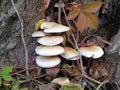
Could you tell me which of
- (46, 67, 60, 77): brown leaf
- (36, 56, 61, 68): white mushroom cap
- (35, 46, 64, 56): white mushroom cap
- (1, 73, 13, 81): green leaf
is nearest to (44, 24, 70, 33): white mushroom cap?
(35, 46, 64, 56): white mushroom cap

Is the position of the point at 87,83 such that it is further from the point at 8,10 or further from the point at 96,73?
the point at 8,10

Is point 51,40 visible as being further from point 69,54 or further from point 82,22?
point 82,22

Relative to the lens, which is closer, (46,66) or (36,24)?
(46,66)

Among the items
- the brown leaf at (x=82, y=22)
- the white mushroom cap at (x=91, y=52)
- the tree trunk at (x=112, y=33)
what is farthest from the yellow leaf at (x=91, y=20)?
the tree trunk at (x=112, y=33)

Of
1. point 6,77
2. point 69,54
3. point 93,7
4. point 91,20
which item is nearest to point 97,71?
point 69,54

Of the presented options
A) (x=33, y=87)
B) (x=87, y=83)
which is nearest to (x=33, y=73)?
(x=33, y=87)

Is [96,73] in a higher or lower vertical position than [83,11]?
lower

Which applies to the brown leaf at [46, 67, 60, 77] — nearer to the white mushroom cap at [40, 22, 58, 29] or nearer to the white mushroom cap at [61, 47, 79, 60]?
the white mushroom cap at [61, 47, 79, 60]
